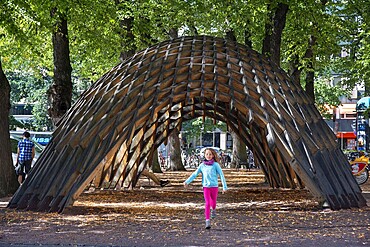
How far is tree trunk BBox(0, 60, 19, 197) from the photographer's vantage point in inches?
765

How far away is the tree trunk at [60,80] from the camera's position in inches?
895

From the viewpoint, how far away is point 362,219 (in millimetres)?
13977

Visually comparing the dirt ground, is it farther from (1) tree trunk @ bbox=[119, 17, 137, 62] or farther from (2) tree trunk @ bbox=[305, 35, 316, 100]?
(2) tree trunk @ bbox=[305, 35, 316, 100]

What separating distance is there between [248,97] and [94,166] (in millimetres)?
3613

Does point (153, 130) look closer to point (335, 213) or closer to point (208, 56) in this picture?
point (208, 56)

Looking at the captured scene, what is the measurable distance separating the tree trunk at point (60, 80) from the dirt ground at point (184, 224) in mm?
4139

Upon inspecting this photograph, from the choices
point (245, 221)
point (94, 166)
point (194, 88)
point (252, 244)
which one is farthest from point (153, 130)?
point (252, 244)

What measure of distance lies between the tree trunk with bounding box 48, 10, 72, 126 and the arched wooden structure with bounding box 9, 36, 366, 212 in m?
3.99

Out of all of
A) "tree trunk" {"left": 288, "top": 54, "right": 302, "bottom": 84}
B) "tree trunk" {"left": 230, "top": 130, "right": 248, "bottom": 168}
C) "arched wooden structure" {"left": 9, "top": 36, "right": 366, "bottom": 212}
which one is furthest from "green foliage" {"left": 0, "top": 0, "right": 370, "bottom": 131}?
"tree trunk" {"left": 230, "top": 130, "right": 248, "bottom": 168}

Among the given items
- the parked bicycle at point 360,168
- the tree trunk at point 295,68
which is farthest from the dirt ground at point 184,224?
the tree trunk at point 295,68

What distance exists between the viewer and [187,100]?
1775cm

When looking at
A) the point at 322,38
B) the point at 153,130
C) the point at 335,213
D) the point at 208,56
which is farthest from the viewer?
the point at 322,38

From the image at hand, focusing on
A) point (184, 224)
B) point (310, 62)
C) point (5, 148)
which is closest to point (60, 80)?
point (5, 148)

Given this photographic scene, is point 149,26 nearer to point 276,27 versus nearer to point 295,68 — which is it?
point 276,27
